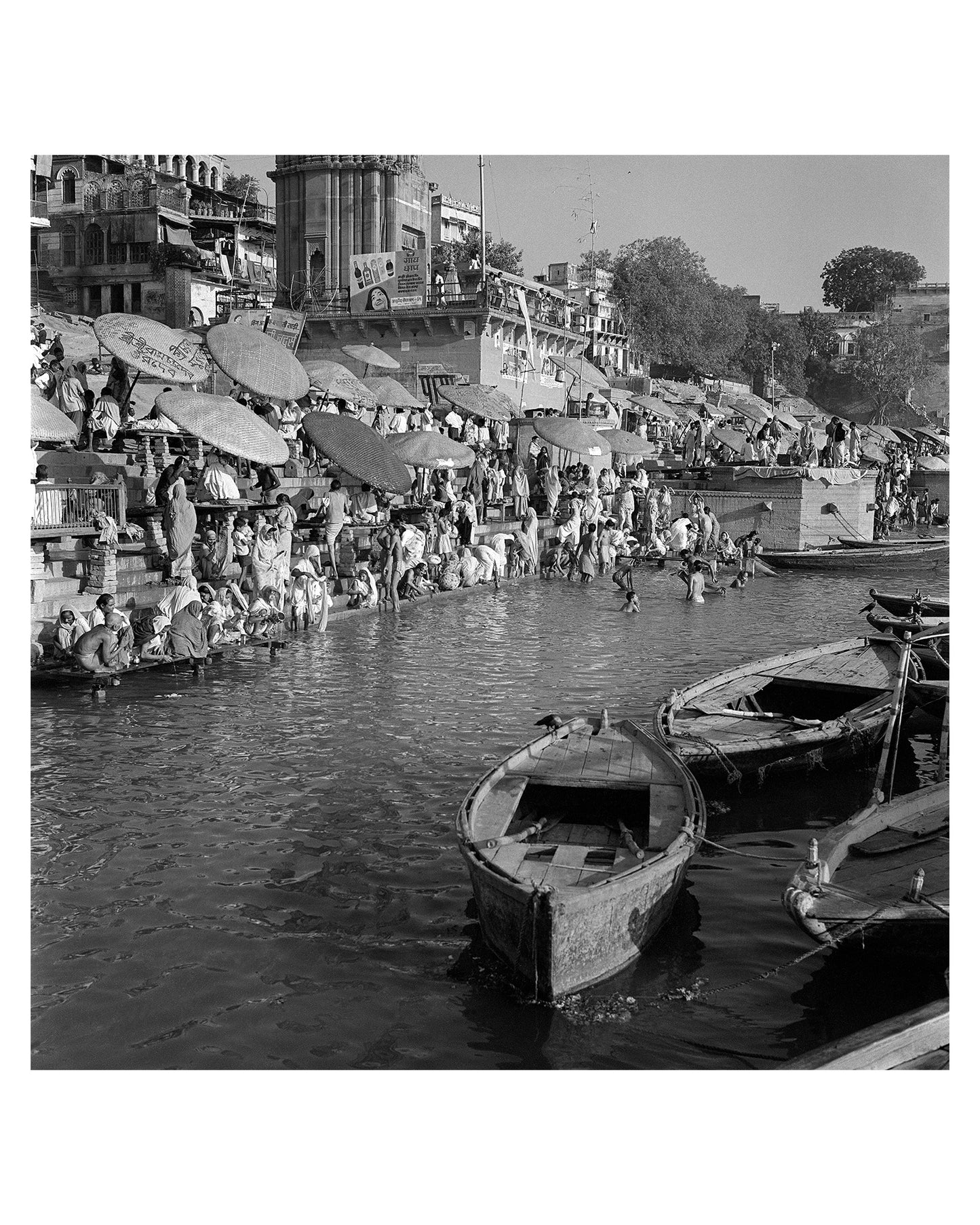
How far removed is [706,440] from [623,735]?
75.7 feet

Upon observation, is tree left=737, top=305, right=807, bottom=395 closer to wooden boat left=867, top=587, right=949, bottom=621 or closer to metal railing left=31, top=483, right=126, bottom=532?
wooden boat left=867, top=587, right=949, bottom=621

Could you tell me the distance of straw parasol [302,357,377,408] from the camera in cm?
1808

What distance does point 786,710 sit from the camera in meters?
10.7

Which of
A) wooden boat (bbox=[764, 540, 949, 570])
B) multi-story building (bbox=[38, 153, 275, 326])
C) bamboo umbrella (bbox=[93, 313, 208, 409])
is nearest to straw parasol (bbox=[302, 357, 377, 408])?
bamboo umbrella (bbox=[93, 313, 208, 409])

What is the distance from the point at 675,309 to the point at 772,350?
24.6 feet

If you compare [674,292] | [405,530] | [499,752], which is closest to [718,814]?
[499,752]

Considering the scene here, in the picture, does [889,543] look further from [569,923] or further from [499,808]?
[569,923]

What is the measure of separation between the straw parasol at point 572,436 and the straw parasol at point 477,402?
1764mm

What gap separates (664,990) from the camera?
5.68 meters

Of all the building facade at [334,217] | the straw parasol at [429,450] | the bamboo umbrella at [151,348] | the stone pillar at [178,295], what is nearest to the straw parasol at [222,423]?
the bamboo umbrella at [151,348]

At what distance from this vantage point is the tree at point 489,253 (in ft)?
154

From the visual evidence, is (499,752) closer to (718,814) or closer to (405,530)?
(718,814)

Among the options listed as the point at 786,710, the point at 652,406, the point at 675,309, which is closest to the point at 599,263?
the point at 675,309

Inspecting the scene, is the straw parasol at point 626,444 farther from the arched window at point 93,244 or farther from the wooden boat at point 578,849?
the arched window at point 93,244
